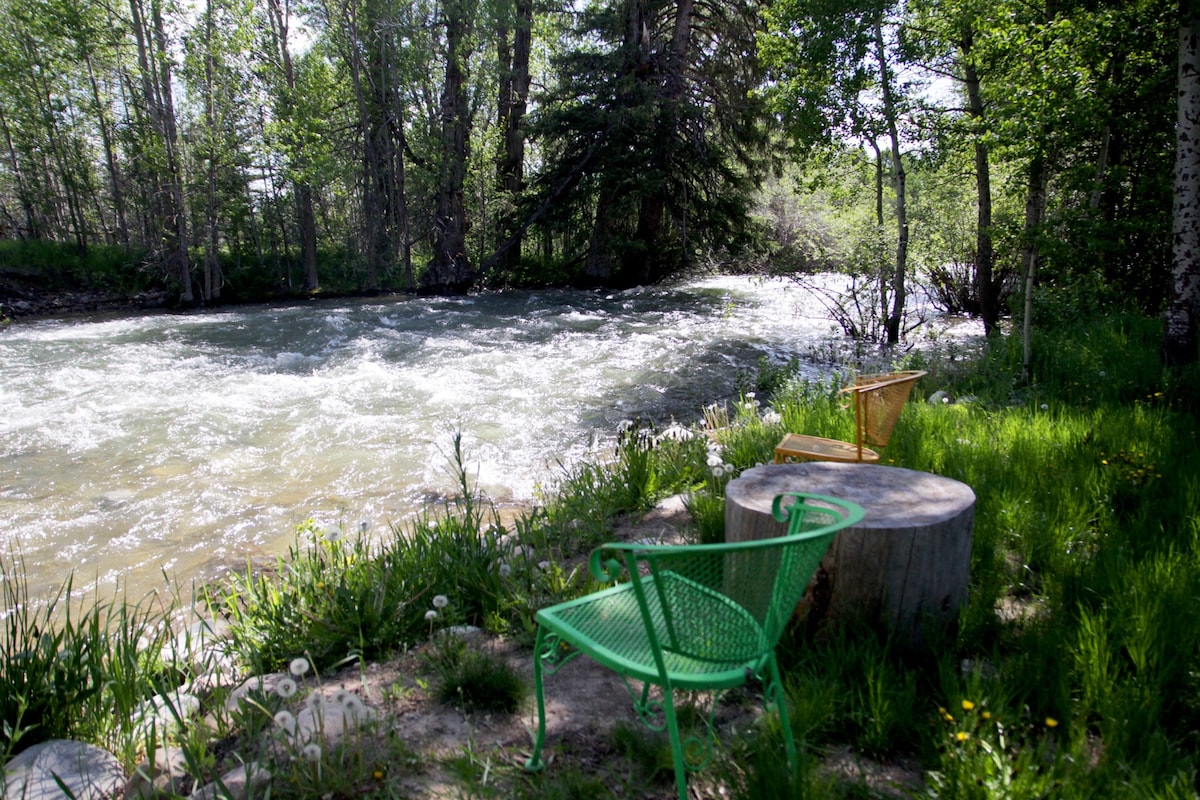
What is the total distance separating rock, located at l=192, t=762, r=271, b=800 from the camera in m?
2.02

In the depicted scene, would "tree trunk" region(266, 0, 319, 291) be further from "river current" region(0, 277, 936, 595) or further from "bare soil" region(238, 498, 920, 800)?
"bare soil" region(238, 498, 920, 800)

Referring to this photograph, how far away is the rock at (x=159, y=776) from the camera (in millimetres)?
2122

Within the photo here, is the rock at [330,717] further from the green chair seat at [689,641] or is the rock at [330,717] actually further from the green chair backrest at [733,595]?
the green chair backrest at [733,595]

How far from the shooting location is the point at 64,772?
228 cm

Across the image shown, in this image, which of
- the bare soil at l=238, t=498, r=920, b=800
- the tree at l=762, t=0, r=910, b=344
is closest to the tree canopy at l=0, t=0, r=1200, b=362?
the tree at l=762, t=0, r=910, b=344

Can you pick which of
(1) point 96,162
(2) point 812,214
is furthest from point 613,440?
(1) point 96,162

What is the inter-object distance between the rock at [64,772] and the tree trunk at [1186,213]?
770 cm

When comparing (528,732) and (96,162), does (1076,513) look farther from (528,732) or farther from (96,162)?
(96,162)

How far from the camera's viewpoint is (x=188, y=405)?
28.3 ft

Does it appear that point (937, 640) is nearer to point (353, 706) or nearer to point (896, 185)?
point (353, 706)

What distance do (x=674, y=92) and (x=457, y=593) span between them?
66.1ft

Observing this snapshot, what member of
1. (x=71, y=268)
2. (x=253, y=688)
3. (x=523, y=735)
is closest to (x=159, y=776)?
(x=253, y=688)

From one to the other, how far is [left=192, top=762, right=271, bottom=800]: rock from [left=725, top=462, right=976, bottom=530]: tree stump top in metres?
1.88

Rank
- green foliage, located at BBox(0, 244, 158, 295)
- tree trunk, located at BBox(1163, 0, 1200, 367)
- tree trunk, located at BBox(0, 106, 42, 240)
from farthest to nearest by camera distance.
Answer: tree trunk, located at BBox(0, 106, 42, 240), green foliage, located at BBox(0, 244, 158, 295), tree trunk, located at BBox(1163, 0, 1200, 367)
